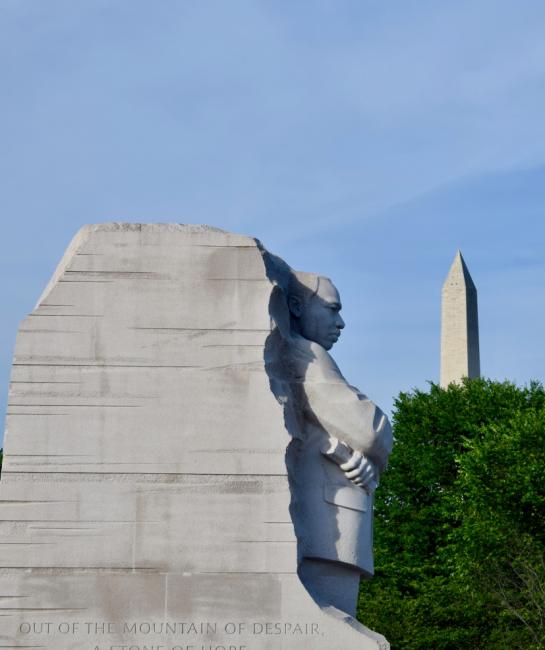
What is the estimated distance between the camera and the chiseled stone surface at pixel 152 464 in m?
12.2

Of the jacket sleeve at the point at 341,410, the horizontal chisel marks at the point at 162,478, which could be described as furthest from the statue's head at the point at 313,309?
the horizontal chisel marks at the point at 162,478

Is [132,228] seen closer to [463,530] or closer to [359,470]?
[359,470]

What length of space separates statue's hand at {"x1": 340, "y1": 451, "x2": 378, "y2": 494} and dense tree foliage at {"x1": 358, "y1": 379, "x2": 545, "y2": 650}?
895 inches

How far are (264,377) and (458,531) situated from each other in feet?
91.9

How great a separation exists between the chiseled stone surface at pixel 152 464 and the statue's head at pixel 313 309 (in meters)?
0.89

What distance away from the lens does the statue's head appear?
1379cm

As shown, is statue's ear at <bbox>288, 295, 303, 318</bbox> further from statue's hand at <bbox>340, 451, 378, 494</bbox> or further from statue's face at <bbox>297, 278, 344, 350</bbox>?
statue's hand at <bbox>340, 451, 378, 494</bbox>

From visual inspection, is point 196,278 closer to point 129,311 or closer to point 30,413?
point 129,311

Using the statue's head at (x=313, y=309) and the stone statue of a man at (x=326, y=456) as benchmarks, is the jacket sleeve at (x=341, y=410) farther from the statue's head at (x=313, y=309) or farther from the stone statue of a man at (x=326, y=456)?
the statue's head at (x=313, y=309)

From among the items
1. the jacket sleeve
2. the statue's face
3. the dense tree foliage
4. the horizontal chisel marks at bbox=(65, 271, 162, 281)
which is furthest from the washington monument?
the horizontal chisel marks at bbox=(65, 271, 162, 281)

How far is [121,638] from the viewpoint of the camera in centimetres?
1217

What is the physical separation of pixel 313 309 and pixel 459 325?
77.9 metres

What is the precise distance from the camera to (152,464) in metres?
12.5

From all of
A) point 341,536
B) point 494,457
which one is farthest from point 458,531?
point 341,536
